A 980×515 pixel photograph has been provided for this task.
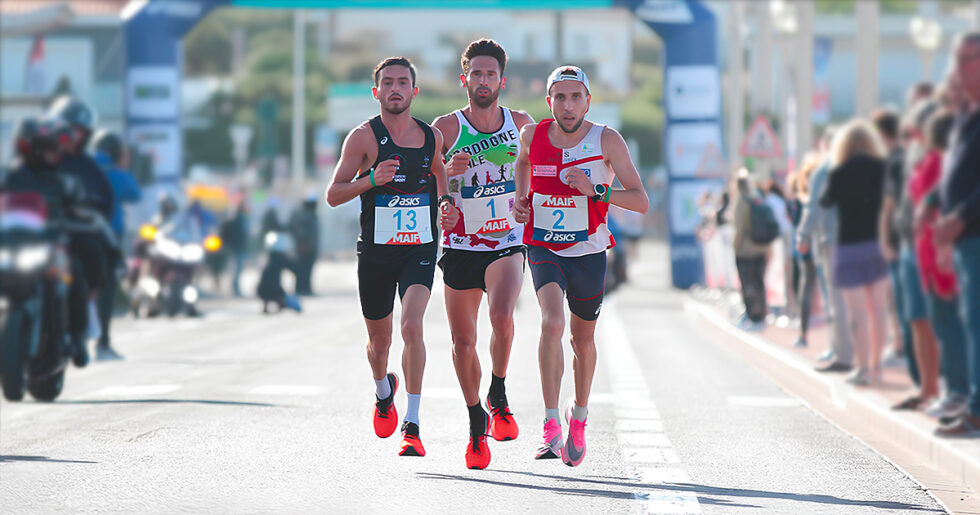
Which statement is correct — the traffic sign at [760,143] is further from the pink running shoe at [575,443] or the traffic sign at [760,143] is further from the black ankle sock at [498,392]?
the pink running shoe at [575,443]

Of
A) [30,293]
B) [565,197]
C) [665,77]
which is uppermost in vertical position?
[665,77]

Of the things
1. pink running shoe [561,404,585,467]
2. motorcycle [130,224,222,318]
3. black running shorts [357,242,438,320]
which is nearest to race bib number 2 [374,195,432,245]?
black running shorts [357,242,438,320]

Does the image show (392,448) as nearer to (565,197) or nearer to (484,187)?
(484,187)

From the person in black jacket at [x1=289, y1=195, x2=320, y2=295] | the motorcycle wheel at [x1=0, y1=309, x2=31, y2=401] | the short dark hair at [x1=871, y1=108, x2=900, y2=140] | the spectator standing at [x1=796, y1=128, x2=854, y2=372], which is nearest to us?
the motorcycle wheel at [x1=0, y1=309, x2=31, y2=401]

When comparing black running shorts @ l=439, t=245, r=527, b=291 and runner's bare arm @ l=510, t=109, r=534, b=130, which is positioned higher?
runner's bare arm @ l=510, t=109, r=534, b=130

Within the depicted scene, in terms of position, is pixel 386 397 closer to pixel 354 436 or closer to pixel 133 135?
pixel 354 436

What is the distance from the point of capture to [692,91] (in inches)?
1303

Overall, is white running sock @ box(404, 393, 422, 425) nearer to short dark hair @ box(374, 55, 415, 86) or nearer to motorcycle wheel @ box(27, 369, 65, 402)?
short dark hair @ box(374, 55, 415, 86)

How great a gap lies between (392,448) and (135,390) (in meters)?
4.27

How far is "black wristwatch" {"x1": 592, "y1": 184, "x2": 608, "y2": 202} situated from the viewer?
8945 mm

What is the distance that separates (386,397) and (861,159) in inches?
204

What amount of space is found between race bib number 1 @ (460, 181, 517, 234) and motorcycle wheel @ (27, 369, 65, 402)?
3.67m

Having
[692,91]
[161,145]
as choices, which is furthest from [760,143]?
[161,145]

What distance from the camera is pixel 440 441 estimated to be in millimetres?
10242
